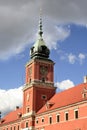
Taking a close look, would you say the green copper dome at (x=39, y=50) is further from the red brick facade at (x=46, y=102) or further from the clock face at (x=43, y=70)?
the clock face at (x=43, y=70)

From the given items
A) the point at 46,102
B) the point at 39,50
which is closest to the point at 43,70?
the point at 39,50

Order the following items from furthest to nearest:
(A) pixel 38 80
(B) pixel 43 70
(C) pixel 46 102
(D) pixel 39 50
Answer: (D) pixel 39 50 → (B) pixel 43 70 → (A) pixel 38 80 → (C) pixel 46 102

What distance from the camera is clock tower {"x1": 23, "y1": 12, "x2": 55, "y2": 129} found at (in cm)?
6141

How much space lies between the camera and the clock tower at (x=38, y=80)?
2418 inches

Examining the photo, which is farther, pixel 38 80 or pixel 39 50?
pixel 39 50

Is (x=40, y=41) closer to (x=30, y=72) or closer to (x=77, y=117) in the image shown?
A: (x=30, y=72)

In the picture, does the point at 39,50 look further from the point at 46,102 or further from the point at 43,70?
the point at 46,102

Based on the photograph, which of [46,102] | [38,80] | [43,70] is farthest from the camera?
[43,70]

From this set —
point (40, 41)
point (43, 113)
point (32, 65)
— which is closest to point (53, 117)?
point (43, 113)

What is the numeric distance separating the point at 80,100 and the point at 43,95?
16.5 meters

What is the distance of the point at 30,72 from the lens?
213 feet

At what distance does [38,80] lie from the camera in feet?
205

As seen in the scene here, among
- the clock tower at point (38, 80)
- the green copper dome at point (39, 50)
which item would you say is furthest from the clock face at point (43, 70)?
the green copper dome at point (39, 50)

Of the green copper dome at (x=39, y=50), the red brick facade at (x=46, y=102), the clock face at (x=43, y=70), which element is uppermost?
the green copper dome at (x=39, y=50)
